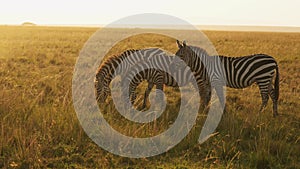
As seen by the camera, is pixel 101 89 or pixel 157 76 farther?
pixel 157 76

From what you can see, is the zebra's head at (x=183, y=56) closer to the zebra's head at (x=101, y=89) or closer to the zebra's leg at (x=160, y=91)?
the zebra's leg at (x=160, y=91)

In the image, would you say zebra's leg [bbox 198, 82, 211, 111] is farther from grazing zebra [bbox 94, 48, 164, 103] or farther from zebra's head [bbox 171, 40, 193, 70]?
grazing zebra [bbox 94, 48, 164, 103]

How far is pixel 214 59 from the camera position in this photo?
7.94 metres

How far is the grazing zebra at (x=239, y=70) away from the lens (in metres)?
7.38

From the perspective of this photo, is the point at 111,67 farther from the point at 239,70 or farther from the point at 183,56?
the point at 239,70

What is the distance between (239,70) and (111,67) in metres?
3.16

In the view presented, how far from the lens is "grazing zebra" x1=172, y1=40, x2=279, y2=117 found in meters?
7.38

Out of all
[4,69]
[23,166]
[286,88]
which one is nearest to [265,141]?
[23,166]

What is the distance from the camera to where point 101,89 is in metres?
7.54

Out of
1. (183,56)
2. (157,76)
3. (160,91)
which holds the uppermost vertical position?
(183,56)

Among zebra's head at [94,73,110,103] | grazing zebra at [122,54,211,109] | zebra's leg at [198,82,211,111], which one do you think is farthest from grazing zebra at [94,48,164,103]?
zebra's leg at [198,82,211,111]

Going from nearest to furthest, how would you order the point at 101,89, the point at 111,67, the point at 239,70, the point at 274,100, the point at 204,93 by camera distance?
the point at 274,100 < the point at 101,89 < the point at 239,70 < the point at 204,93 < the point at 111,67

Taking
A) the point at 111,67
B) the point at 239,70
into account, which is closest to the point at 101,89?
the point at 111,67

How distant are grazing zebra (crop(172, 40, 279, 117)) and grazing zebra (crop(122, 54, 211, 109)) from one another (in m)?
0.24
